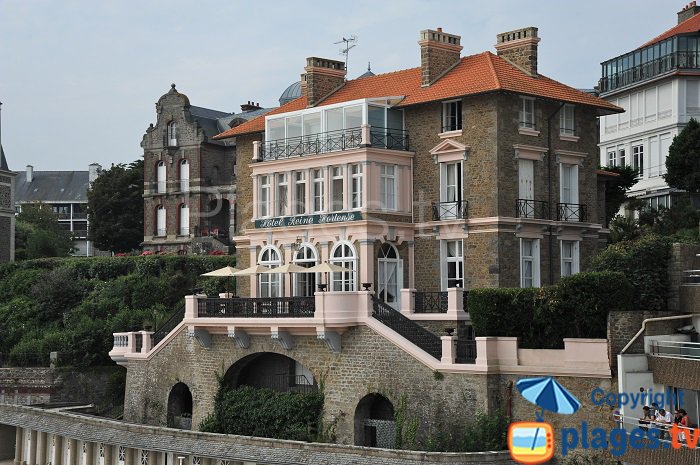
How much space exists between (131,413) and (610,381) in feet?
63.2

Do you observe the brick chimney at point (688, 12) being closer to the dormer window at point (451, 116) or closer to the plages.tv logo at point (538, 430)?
the dormer window at point (451, 116)

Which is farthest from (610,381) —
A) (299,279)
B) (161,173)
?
(161,173)

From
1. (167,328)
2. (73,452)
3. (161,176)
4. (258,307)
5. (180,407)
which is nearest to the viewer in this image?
(258,307)

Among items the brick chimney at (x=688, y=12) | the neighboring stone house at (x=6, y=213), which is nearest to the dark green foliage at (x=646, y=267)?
the brick chimney at (x=688, y=12)

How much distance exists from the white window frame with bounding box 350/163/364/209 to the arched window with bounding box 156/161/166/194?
26743 millimetres

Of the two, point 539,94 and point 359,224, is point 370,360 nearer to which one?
point 359,224

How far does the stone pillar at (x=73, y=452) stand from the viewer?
1625 inches

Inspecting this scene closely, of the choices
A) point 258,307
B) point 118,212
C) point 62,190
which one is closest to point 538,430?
point 258,307

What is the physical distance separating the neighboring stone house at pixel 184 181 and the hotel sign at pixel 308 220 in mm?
20875

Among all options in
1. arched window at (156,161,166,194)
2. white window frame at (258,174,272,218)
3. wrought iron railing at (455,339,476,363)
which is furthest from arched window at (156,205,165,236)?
wrought iron railing at (455,339,476,363)

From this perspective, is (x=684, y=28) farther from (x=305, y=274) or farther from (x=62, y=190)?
(x=62, y=190)

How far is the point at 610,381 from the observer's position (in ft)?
100

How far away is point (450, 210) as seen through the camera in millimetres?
39969

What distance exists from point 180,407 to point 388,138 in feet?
39.1
